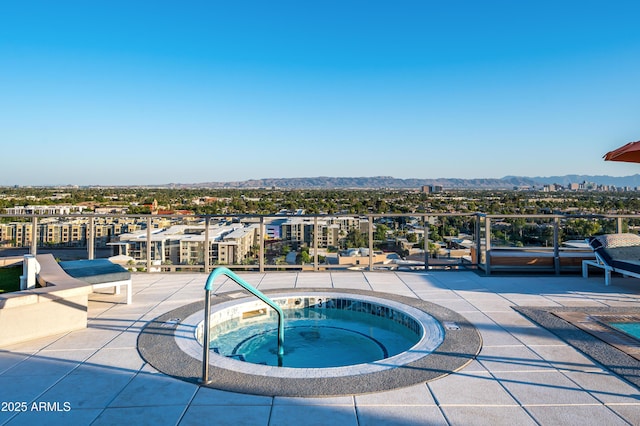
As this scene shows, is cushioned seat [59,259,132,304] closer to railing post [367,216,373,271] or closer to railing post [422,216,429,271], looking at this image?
railing post [367,216,373,271]

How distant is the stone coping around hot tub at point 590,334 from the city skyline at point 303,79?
3216mm

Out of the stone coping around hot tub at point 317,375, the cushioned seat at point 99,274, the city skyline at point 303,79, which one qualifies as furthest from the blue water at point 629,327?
the cushioned seat at point 99,274

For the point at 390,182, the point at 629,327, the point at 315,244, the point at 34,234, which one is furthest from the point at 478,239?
the point at 390,182

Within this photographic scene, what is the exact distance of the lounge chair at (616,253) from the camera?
5.35 metres

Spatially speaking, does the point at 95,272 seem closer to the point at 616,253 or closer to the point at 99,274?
the point at 99,274

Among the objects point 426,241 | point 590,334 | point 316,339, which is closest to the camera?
point 590,334

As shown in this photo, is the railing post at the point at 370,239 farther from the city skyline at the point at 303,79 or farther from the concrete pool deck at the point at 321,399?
the city skyline at the point at 303,79

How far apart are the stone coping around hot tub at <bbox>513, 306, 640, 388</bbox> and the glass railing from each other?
231cm

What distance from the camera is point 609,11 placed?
1110 cm

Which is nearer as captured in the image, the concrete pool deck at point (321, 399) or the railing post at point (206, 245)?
Answer: the concrete pool deck at point (321, 399)

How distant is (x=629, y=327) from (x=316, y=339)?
3102mm

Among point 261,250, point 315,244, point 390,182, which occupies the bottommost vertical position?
point 261,250

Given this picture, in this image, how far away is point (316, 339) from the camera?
13.9 ft

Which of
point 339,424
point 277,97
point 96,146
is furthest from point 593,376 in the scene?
point 96,146
